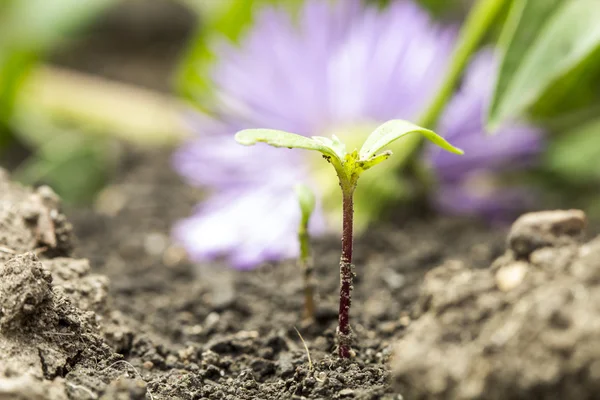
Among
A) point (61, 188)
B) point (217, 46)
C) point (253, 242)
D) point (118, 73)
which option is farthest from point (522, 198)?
point (118, 73)

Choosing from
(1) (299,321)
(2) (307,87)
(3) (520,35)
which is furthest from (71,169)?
(3) (520,35)

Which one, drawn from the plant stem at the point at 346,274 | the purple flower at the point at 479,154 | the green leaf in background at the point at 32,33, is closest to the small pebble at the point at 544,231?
the plant stem at the point at 346,274

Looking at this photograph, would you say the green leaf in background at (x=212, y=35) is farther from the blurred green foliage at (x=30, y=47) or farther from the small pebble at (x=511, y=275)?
the small pebble at (x=511, y=275)

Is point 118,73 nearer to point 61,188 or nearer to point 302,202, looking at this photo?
point 61,188

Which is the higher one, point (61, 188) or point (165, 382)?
point (61, 188)

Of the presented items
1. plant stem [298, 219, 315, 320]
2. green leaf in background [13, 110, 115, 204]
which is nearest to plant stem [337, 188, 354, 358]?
plant stem [298, 219, 315, 320]
